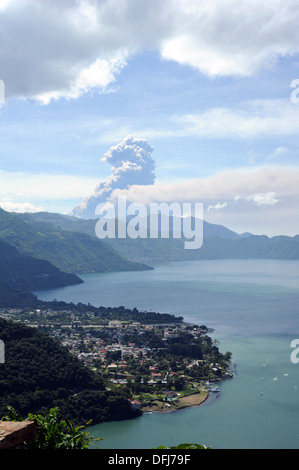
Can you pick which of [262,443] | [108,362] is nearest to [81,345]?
[108,362]

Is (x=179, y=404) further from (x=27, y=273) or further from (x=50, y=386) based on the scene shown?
(x=27, y=273)

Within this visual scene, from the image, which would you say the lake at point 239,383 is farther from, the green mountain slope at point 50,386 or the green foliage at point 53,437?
the green foliage at point 53,437

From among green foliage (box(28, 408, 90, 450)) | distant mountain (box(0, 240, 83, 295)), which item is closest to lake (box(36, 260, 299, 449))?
distant mountain (box(0, 240, 83, 295))

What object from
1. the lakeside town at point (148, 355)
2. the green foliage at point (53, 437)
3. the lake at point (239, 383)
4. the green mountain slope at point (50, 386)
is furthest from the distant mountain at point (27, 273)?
the green foliage at point (53, 437)

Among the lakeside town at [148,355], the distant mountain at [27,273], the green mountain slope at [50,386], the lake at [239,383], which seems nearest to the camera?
the lake at [239,383]

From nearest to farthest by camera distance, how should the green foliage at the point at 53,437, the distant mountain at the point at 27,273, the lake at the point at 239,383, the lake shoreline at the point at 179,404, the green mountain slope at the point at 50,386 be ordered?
the green foliage at the point at 53,437 → the lake at the point at 239,383 → the green mountain slope at the point at 50,386 → the lake shoreline at the point at 179,404 → the distant mountain at the point at 27,273

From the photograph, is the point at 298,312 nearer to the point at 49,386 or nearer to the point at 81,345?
the point at 81,345
